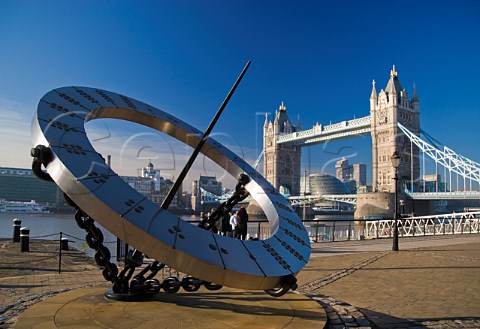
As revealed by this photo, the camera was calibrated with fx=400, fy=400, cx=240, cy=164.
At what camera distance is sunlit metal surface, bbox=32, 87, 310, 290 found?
2791mm

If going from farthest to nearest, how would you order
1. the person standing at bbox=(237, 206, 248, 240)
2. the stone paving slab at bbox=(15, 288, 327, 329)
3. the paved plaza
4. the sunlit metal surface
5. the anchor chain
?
the person standing at bbox=(237, 206, 248, 240) < the anchor chain < the paved plaza < the stone paving slab at bbox=(15, 288, 327, 329) < the sunlit metal surface

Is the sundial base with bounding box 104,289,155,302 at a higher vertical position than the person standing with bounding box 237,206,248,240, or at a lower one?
lower

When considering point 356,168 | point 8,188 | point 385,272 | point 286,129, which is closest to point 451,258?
point 385,272

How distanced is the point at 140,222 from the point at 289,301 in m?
2.07

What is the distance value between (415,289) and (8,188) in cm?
6220

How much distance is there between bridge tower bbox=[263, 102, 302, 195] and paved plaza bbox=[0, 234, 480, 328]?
61944 mm

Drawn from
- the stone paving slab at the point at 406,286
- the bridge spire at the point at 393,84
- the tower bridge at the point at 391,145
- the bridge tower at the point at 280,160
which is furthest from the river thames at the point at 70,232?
the bridge tower at the point at 280,160

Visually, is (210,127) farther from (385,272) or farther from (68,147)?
(385,272)

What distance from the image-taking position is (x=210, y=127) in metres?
4.21

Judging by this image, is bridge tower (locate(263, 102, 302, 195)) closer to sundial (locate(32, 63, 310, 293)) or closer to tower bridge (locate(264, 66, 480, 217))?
tower bridge (locate(264, 66, 480, 217))

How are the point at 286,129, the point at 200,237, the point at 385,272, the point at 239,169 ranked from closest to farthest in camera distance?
the point at 200,237 → the point at 239,169 → the point at 385,272 → the point at 286,129

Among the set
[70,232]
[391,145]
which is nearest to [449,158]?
[391,145]

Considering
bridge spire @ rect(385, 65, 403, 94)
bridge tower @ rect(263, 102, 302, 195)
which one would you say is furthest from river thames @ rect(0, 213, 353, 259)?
bridge tower @ rect(263, 102, 302, 195)

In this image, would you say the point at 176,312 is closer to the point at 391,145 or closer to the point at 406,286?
the point at 406,286
